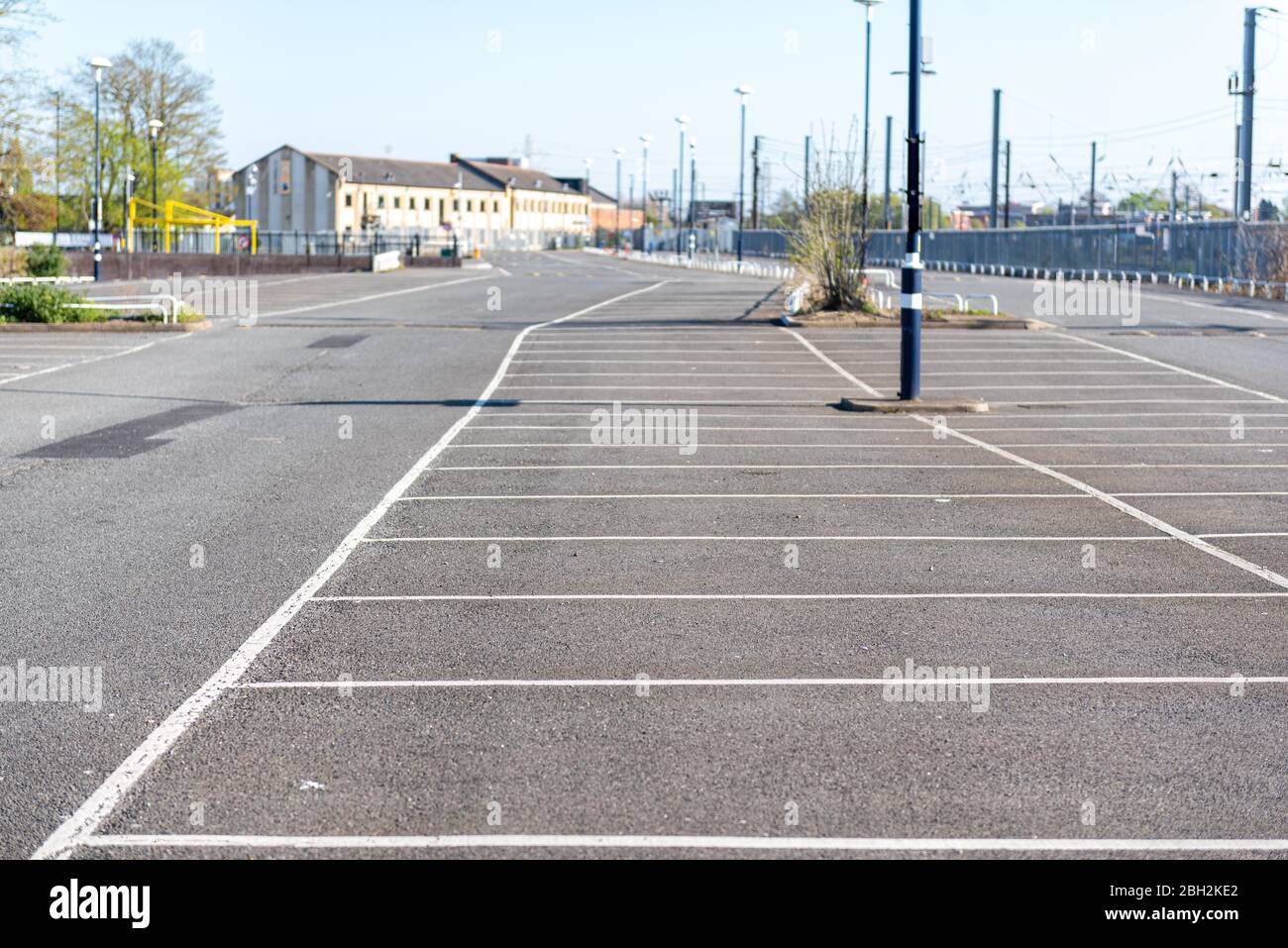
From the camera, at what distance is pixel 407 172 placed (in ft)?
481

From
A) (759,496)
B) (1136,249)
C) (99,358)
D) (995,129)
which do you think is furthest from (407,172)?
(759,496)

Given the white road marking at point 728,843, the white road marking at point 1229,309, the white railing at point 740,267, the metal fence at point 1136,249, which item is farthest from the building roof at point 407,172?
the white road marking at point 728,843

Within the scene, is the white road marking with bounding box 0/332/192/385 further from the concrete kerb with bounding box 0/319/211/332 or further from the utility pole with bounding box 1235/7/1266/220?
the utility pole with bounding box 1235/7/1266/220

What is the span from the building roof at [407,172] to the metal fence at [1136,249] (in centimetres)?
6465

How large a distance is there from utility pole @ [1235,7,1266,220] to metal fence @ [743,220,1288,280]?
1029mm

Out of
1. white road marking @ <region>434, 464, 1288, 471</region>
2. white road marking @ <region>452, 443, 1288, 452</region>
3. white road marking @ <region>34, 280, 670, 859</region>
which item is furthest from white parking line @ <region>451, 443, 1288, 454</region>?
white road marking @ <region>34, 280, 670, 859</region>

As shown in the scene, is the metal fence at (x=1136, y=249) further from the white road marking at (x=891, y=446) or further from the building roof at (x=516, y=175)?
the building roof at (x=516, y=175)

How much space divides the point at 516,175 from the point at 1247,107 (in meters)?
125

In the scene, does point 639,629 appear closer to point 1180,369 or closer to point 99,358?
point 1180,369

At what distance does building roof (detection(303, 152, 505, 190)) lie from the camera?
13538 centimetres

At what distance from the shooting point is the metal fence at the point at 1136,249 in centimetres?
4994

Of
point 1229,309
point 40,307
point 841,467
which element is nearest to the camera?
point 841,467

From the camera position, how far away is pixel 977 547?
1075 centimetres
